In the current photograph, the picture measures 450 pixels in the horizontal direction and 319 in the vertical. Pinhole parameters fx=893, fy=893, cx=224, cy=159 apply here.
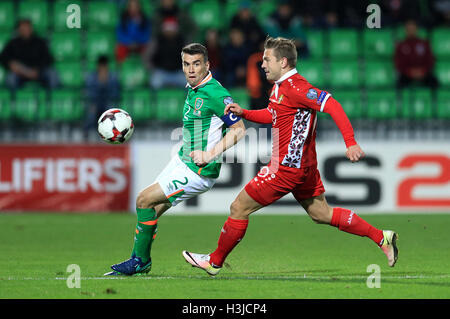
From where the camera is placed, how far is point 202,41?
1670cm

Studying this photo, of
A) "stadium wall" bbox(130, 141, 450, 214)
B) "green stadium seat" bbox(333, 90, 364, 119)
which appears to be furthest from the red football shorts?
"green stadium seat" bbox(333, 90, 364, 119)

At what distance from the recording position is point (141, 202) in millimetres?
7680

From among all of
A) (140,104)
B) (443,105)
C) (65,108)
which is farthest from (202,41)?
(443,105)

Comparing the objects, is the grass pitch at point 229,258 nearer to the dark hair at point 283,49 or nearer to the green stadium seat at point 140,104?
the dark hair at point 283,49

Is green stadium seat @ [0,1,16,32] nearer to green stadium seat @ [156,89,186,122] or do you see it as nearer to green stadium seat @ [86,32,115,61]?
green stadium seat @ [86,32,115,61]

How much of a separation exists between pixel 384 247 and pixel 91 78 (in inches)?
332

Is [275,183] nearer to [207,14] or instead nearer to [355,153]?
[355,153]

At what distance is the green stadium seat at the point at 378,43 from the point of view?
16781mm

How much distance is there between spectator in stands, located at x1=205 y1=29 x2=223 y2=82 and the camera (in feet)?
51.4

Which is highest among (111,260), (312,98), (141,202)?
(312,98)

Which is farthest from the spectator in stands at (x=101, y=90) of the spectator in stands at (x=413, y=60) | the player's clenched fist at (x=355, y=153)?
the player's clenched fist at (x=355, y=153)
